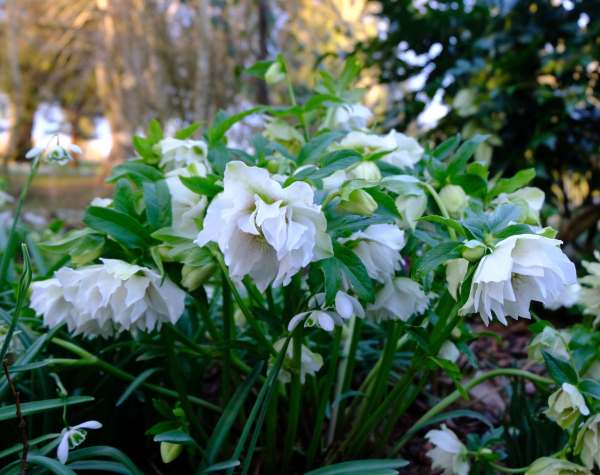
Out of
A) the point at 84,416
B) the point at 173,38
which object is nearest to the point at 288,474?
the point at 84,416

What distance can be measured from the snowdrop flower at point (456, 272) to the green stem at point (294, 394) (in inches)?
7.2

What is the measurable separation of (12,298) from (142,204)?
0.41 metres

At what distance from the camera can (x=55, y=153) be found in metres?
0.71

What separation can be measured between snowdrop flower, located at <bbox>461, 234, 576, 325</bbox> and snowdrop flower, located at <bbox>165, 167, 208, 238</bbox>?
31 centimetres

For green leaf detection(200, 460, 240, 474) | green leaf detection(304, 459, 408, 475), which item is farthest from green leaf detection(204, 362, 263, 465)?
green leaf detection(304, 459, 408, 475)

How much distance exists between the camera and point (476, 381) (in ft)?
2.55

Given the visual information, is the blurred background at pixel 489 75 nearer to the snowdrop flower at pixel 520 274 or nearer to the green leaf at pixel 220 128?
the green leaf at pixel 220 128

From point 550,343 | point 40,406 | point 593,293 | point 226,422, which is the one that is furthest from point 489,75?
point 40,406

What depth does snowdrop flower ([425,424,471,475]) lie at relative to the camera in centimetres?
76

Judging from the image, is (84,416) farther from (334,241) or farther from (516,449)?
(516,449)

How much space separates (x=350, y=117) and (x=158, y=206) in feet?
1.30

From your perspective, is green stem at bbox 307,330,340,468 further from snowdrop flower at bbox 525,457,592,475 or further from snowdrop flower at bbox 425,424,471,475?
snowdrop flower at bbox 525,457,592,475

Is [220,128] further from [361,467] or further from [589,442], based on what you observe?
[589,442]

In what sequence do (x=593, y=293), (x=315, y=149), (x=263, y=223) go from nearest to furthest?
(x=263, y=223), (x=315, y=149), (x=593, y=293)
